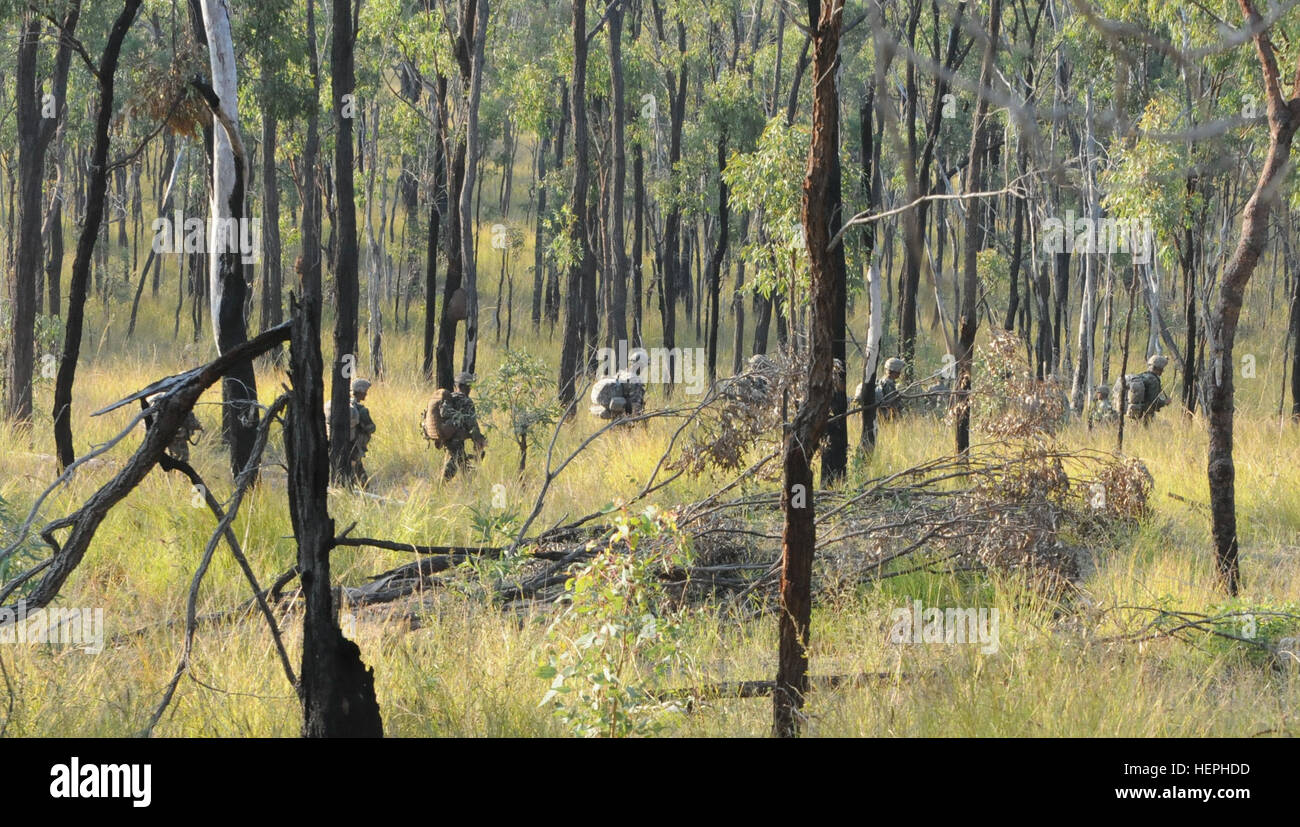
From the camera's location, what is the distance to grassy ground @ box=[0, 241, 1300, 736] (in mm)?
4664

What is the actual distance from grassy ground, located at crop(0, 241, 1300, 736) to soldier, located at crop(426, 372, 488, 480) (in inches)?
16.7

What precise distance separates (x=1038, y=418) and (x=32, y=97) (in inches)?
481

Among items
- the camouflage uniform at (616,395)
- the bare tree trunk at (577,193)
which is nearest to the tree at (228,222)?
the camouflage uniform at (616,395)

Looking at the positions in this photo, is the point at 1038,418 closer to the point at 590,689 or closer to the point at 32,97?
the point at 590,689

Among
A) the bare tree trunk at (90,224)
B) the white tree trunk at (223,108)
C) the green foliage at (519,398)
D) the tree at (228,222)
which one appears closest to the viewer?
the bare tree trunk at (90,224)

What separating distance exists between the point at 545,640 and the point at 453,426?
21.7 ft

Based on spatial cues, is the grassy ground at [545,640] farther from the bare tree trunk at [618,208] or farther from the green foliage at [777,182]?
the bare tree trunk at [618,208]

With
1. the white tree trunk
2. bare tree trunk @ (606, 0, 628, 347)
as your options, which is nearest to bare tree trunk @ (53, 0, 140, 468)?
the white tree trunk

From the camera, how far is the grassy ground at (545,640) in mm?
4664

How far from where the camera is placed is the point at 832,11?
159 inches

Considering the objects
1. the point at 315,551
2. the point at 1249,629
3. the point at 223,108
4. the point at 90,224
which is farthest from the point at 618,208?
the point at 315,551

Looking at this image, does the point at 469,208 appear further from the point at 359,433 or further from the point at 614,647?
the point at 614,647

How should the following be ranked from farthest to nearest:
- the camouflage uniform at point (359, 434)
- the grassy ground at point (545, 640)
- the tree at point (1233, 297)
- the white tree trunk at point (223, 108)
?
the camouflage uniform at point (359, 434), the white tree trunk at point (223, 108), the tree at point (1233, 297), the grassy ground at point (545, 640)

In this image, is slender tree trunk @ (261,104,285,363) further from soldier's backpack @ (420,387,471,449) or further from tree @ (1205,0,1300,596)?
tree @ (1205,0,1300,596)
